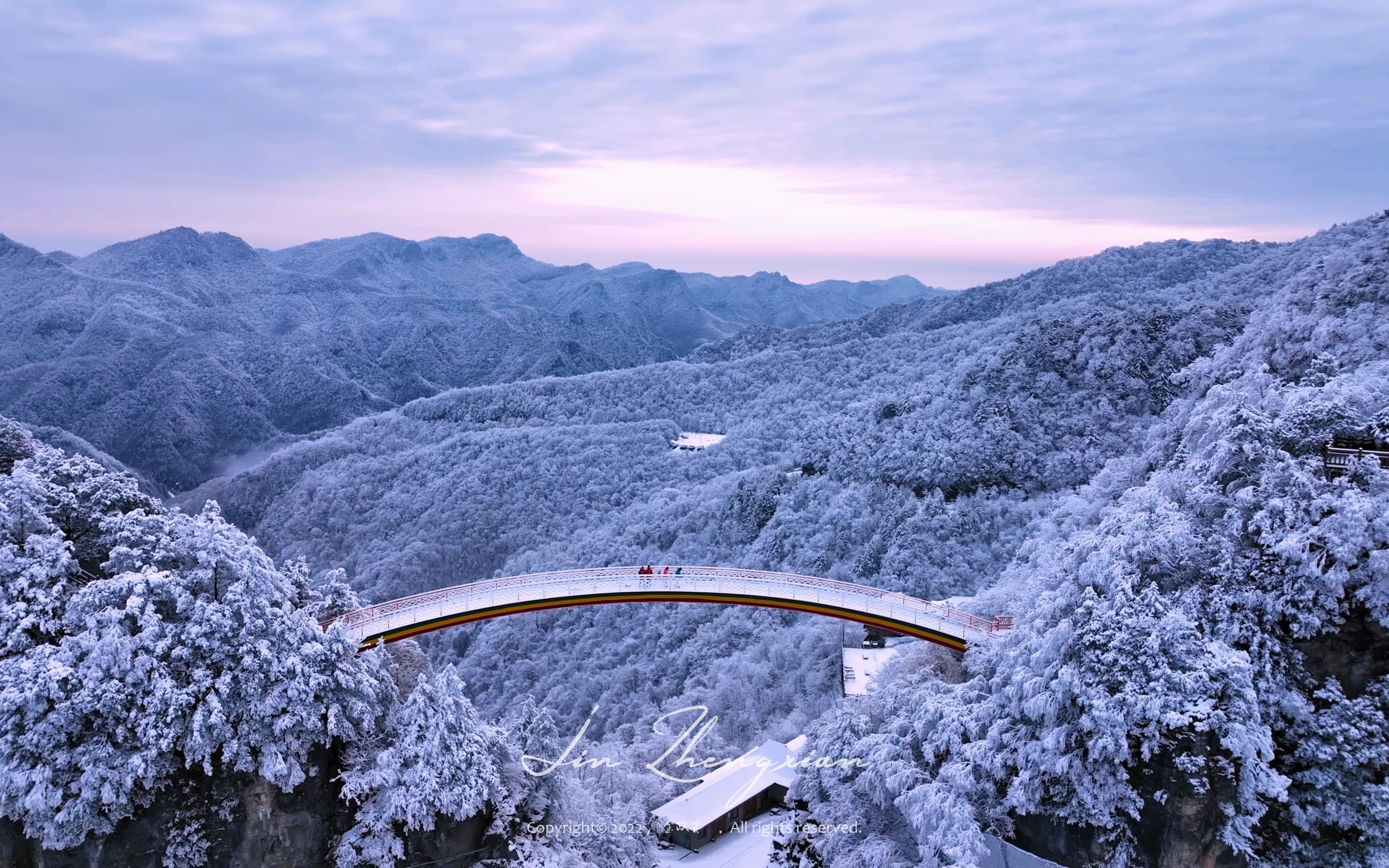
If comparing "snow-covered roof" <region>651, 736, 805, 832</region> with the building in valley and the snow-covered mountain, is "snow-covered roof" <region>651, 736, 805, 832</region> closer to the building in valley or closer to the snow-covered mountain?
the building in valley

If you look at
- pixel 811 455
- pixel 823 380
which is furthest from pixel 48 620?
pixel 823 380

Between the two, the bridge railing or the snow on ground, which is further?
the bridge railing

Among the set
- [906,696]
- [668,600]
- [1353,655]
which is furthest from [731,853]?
[1353,655]

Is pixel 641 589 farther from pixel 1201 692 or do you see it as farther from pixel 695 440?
pixel 695 440

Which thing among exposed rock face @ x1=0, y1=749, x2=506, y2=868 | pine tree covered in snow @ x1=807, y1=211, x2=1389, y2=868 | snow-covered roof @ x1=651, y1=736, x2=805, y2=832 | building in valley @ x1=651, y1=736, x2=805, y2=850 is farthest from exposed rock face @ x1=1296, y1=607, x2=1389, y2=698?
exposed rock face @ x1=0, y1=749, x2=506, y2=868

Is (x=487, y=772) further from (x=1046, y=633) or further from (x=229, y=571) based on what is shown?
(x=1046, y=633)

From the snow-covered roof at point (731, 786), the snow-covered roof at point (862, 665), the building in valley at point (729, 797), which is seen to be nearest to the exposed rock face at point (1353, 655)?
the snow-covered roof at point (862, 665)
